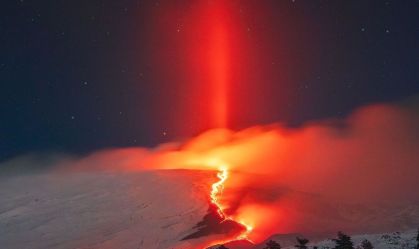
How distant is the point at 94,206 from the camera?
19488 centimetres

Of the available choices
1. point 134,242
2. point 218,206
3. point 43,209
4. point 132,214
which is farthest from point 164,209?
point 43,209

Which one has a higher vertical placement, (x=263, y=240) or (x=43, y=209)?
(x=43, y=209)

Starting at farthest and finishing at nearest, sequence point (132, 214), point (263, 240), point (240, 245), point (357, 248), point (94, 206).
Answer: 1. point (94, 206)
2. point (132, 214)
3. point (263, 240)
4. point (240, 245)
5. point (357, 248)

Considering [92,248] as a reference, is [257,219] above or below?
above

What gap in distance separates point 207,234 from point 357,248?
103 meters

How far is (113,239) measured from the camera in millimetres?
153875

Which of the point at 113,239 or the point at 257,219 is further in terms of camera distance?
the point at 257,219

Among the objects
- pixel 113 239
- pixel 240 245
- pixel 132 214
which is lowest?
pixel 240 245

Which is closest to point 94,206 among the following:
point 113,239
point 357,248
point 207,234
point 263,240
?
point 113,239

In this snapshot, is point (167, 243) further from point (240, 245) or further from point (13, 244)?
point (13, 244)

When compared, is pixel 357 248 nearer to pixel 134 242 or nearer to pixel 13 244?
pixel 134 242

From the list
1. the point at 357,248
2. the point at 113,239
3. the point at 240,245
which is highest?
the point at 113,239

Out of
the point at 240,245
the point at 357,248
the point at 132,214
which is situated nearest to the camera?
the point at 357,248

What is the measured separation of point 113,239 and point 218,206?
53.5 metres
